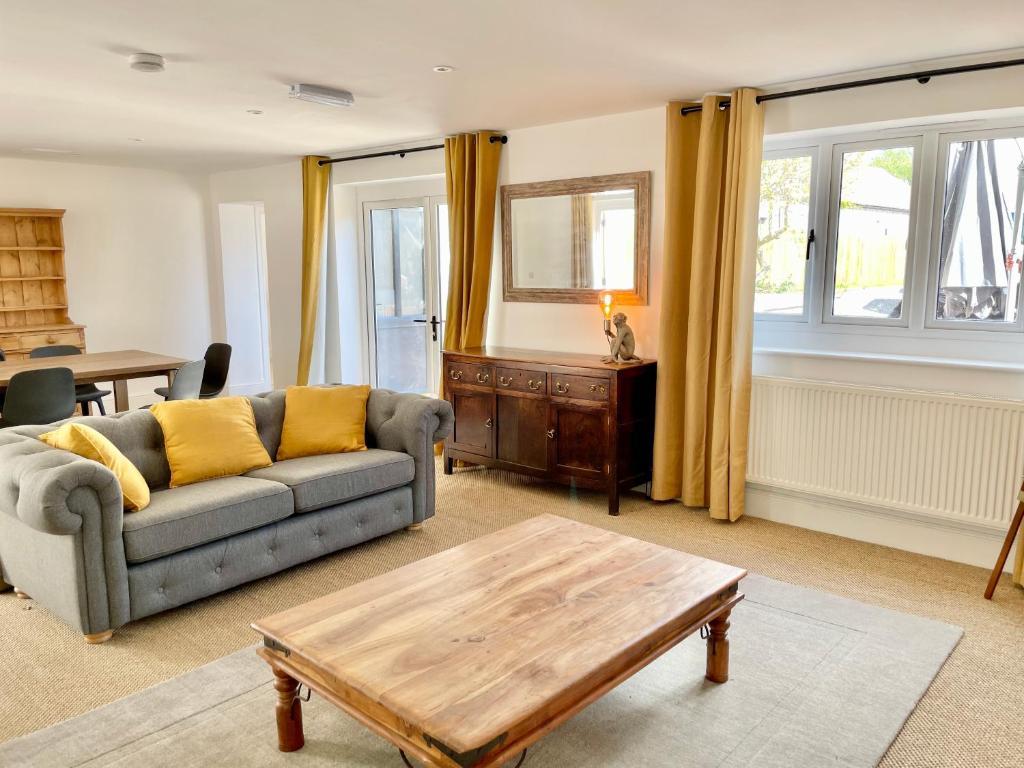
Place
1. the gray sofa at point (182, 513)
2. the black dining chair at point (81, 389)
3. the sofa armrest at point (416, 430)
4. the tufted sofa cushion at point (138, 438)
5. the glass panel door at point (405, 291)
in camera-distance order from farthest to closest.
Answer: the glass panel door at point (405, 291) → the black dining chair at point (81, 389) → the sofa armrest at point (416, 430) → the tufted sofa cushion at point (138, 438) → the gray sofa at point (182, 513)

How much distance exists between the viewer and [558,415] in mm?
4570

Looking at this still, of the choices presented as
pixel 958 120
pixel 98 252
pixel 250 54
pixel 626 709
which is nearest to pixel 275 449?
pixel 250 54

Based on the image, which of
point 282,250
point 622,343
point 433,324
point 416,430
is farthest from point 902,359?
point 282,250

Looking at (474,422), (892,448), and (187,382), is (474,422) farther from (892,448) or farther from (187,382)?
(892,448)

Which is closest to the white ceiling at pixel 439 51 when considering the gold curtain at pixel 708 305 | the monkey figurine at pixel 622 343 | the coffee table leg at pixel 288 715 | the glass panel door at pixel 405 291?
the gold curtain at pixel 708 305

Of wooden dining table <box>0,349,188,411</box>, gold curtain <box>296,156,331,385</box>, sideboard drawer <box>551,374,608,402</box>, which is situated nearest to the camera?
sideboard drawer <box>551,374,608,402</box>

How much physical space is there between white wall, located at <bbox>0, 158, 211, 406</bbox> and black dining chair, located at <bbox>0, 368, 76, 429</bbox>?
9.71ft

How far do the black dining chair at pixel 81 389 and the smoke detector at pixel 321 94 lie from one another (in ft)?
9.02

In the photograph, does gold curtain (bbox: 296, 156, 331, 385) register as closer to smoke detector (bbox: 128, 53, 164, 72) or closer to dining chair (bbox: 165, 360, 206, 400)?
dining chair (bbox: 165, 360, 206, 400)

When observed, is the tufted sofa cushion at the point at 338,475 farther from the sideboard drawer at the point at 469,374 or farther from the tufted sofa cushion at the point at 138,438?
the sideboard drawer at the point at 469,374

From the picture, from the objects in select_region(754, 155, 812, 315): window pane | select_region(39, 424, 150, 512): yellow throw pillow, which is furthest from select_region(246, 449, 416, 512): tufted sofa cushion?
select_region(754, 155, 812, 315): window pane

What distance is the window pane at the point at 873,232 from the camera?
3961 mm

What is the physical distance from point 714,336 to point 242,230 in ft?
18.3

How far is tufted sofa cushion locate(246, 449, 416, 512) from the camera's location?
354cm
